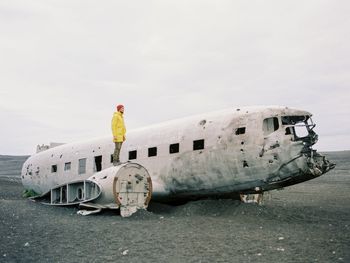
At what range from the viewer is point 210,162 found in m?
15.0

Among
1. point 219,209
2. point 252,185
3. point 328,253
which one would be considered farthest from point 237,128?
point 328,253

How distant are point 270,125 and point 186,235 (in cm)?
576

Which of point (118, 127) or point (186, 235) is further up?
point (118, 127)

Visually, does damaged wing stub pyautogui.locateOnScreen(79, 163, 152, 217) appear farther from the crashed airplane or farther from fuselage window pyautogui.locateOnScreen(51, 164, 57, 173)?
fuselage window pyautogui.locateOnScreen(51, 164, 57, 173)

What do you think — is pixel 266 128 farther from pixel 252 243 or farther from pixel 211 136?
pixel 252 243

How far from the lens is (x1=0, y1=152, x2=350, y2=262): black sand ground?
28.4 ft

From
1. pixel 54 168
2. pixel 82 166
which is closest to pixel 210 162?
pixel 82 166

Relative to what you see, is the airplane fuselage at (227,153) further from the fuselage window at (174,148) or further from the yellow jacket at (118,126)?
the yellow jacket at (118,126)

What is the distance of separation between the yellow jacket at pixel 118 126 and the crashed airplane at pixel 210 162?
134 cm

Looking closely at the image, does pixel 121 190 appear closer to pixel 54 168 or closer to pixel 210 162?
pixel 210 162

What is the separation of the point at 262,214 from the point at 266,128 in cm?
318

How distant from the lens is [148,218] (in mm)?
14242

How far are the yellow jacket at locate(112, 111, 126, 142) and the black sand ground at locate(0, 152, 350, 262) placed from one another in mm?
3186

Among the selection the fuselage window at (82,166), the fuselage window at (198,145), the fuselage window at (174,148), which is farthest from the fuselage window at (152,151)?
the fuselage window at (82,166)
